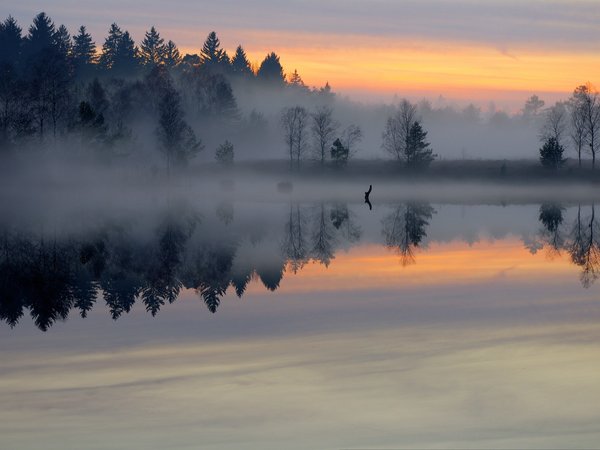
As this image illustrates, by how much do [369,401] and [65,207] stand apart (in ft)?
226

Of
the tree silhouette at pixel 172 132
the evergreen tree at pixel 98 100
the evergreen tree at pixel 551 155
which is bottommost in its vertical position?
the evergreen tree at pixel 551 155

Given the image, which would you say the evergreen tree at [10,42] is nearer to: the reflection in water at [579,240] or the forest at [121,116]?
the forest at [121,116]

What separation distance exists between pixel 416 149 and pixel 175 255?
359ft

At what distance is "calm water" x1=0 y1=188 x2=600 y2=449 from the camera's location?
15.6 m

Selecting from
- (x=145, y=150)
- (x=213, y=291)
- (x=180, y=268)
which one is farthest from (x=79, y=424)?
(x=145, y=150)

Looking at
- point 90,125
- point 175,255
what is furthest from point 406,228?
point 90,125

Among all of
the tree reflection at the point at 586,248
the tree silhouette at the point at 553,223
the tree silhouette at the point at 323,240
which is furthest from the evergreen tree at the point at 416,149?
the tree reflection at the point at 586,248

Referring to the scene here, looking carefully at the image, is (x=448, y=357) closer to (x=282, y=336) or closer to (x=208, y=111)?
(x=282, y=336)

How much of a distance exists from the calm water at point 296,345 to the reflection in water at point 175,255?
19 cm

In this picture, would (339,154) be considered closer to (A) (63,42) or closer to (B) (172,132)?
(B) (172,132)

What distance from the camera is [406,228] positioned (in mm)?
61594

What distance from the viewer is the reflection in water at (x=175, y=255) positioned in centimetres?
3017

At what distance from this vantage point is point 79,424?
15750 millimetres

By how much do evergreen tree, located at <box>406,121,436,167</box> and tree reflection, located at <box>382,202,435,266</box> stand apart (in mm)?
57745
